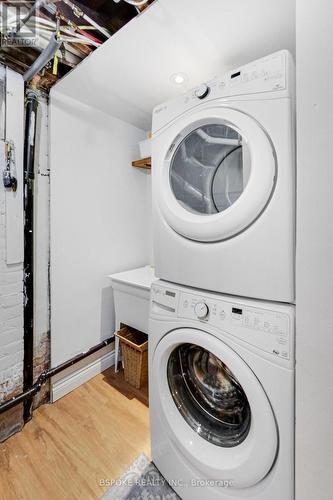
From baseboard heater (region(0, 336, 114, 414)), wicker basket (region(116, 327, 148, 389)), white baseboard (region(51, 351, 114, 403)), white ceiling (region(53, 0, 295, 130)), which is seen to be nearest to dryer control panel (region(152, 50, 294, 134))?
white ceiling (region(53, 0, 295, 130))

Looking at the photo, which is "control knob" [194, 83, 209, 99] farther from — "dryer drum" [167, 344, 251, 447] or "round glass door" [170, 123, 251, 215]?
"dryer drum" [167, 344, 251, 447]

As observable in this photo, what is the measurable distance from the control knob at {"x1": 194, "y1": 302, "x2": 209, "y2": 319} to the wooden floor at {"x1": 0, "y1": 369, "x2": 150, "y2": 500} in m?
0.96

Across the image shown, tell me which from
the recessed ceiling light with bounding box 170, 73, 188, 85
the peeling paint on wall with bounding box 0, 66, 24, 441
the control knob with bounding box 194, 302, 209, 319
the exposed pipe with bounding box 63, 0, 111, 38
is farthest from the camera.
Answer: the recessed ceiling light with bounding box 170, 73, 188, 85

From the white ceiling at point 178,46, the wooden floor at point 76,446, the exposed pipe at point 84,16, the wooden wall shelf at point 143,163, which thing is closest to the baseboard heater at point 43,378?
the wooden floor at point 76,446

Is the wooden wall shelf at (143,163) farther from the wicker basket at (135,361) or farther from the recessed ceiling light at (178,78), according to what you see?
the wicker basket at (135,361)

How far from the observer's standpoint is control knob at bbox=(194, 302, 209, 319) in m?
0.89

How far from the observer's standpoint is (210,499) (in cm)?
90

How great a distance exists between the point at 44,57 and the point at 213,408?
1920 mm

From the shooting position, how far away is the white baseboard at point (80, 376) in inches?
64.6

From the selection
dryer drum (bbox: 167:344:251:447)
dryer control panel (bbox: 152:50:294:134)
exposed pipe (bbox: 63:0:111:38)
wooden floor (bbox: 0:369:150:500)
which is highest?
exposed pipe (bbox: 63:0:111:38)

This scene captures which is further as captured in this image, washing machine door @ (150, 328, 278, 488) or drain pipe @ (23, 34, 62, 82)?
drain pipe @ (23, 34, 62, 82)

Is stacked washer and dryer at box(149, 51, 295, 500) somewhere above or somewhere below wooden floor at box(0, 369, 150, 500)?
above

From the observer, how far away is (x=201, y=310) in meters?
0.90

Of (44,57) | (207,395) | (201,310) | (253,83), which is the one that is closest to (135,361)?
(207,395)
